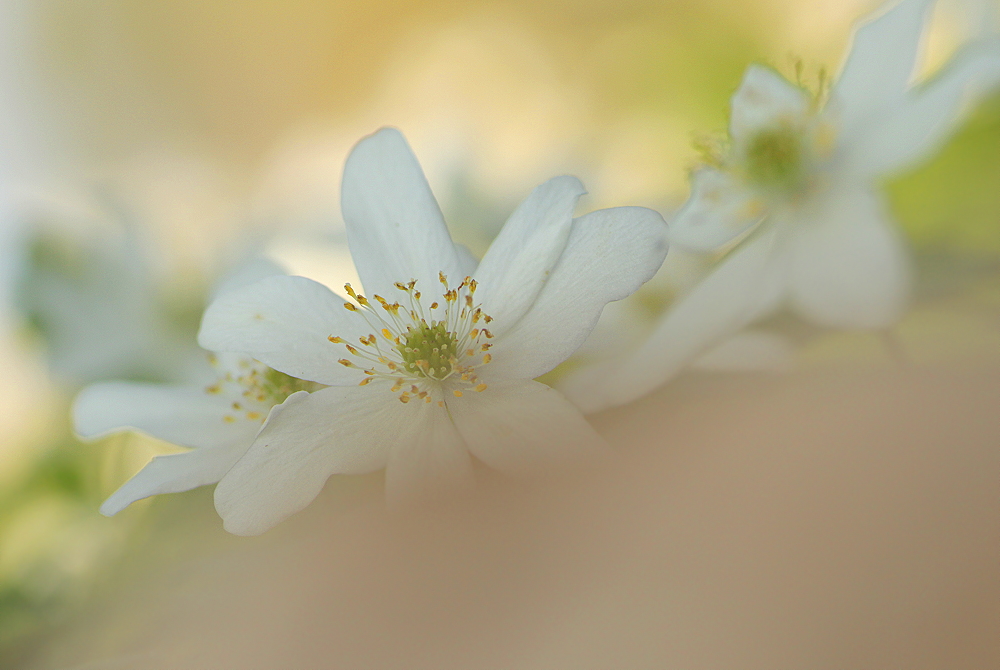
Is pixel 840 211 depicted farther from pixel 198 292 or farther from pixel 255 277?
pixel 198 292

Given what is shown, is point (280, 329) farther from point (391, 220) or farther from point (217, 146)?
point (217, 146)

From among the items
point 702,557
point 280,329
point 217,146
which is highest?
point 217,146

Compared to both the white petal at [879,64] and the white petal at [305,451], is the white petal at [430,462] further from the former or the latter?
the white petal at [879,64]

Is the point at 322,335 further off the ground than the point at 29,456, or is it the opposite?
the point at 29,456

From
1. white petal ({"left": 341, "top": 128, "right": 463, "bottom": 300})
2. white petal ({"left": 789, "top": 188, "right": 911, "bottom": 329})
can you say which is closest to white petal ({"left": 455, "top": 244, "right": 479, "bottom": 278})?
white petal ({"left": 341, "top": 128, "right": 463, "bottom": 300})

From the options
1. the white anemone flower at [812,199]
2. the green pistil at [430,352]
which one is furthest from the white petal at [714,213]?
the green pistil at [430,352]

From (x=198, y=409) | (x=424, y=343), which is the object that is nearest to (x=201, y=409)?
(x=198, y=409)

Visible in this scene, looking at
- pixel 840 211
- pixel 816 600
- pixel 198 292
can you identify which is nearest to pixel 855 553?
pixel 816 600

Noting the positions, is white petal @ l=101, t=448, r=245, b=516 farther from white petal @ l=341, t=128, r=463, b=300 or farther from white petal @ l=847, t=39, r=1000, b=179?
white petal @ l=847, t=39, r=1000, b=179
